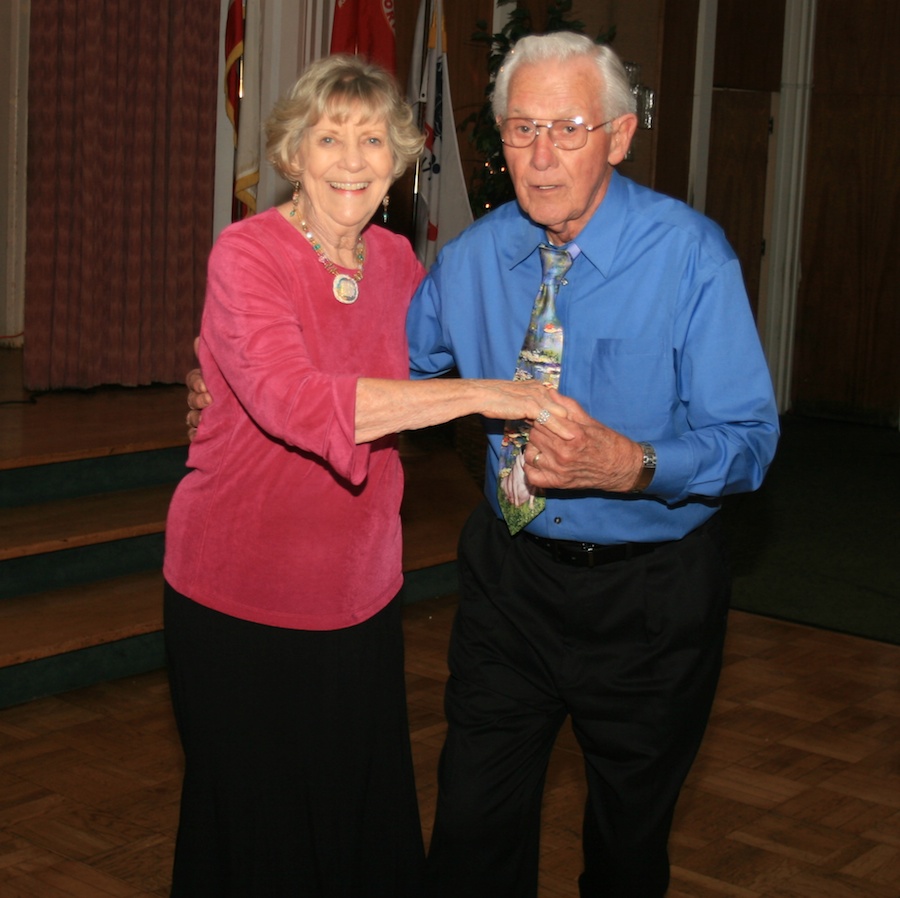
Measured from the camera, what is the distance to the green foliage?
6.86 metres

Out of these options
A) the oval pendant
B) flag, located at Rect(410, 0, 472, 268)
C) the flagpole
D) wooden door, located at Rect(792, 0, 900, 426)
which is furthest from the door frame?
the oval pendant

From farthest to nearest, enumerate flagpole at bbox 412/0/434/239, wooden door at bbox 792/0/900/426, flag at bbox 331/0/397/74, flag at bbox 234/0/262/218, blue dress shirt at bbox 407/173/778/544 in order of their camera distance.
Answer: wooden door at bbox 792/0/900/426, flagpole at bbox 412/0/434/239, flag at bbox 331/0/397/74, flag at bbox 234/0/262/218, blue dress shirt at bbox 407/173/778/544

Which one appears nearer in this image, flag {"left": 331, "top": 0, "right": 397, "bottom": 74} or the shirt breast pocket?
the shirt breast pocket

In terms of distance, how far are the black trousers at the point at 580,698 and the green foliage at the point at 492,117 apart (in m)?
4.68

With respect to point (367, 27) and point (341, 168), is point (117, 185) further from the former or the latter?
point (341, 168)

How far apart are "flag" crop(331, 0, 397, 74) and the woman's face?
422 centimetres

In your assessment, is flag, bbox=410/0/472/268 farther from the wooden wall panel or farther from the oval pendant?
the oval pendant

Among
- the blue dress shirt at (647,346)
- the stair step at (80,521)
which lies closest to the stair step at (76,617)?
the stair step at (80,521)

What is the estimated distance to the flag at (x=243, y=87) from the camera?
229 inches

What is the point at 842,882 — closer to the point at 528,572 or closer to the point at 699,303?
the point at 528,572

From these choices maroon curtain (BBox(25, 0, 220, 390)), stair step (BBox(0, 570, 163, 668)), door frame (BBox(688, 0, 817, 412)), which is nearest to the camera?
stair step (BBox(0, 570, 163, 668))

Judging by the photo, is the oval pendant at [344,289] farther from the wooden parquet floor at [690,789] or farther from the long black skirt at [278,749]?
the wooden parquet floor at [690,789]

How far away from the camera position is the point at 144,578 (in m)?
4.75

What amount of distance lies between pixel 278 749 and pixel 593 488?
71 cm
